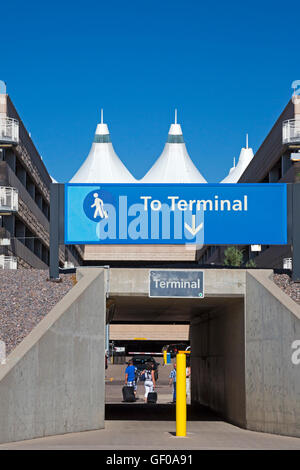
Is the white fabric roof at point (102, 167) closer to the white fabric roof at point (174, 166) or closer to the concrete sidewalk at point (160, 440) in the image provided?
the white fabric roof at point (174, 166)

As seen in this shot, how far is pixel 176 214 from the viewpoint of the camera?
21.0 metres

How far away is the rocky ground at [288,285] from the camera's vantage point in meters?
19.6

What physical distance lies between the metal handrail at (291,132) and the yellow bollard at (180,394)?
30.2 metres

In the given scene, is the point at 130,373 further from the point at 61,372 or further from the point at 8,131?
the point at 8,131

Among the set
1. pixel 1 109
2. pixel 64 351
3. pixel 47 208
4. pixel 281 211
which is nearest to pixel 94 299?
pixel 64 351

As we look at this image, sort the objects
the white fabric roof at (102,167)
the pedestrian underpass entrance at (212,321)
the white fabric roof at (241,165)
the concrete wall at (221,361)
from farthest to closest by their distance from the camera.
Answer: the white fabric roof at (241,165) → the white fabric roof at (102,167) → the concrete wall at (221,361) → the pedestrian underpass entrance at (212,321)

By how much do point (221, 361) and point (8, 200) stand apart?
20850 mm

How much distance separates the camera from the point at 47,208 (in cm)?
5981

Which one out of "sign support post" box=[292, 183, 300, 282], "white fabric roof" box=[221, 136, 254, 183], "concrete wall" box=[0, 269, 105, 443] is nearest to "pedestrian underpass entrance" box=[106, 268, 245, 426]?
"concrete wall" box=[0, 269, 105, 443]

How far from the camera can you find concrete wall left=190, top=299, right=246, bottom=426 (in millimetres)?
19609

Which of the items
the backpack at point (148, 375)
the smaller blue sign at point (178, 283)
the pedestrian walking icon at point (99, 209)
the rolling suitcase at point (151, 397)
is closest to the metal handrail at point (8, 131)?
the backpack at point (148, 375)

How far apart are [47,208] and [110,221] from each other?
1558 inches
